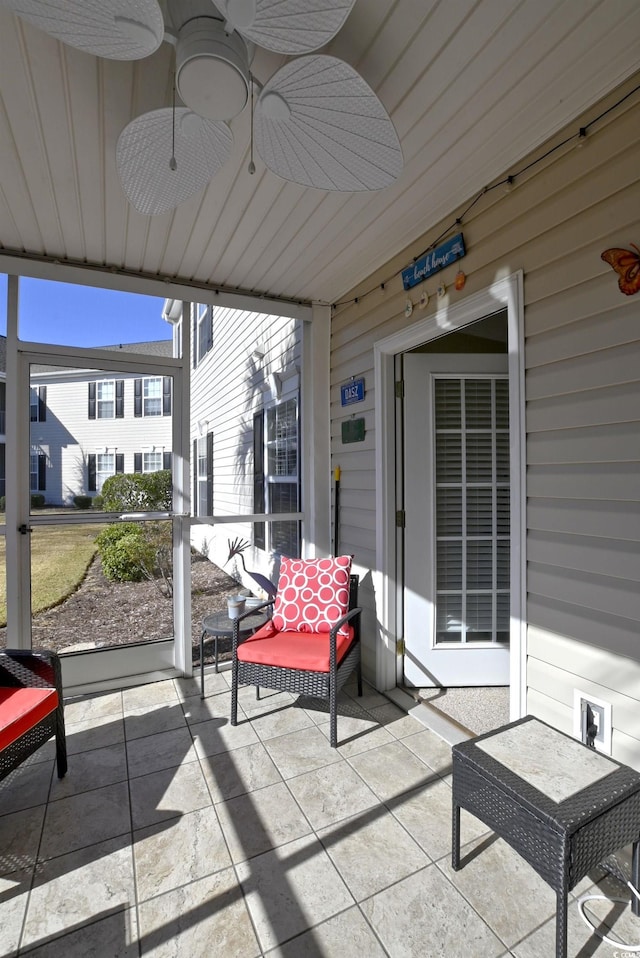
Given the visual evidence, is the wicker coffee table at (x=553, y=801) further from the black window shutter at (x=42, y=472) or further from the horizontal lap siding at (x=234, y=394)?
the black window shutter at (x=42, y=472)

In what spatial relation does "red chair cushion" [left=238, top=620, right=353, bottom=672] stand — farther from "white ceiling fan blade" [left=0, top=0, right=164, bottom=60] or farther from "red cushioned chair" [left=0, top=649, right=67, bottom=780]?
"white ceiling fan blade" [left=0, top=0, right=164, bottom=60]

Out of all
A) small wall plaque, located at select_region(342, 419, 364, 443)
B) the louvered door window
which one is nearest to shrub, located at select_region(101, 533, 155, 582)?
small wall plaque, located at select_region(342, 419, 364, 443)

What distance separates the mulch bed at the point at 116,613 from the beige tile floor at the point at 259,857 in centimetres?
65

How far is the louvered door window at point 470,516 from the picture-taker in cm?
307

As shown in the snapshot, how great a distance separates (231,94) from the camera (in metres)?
1.37

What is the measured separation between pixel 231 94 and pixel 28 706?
96.9 inches

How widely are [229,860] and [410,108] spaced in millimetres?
2966

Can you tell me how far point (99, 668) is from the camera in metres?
3.14

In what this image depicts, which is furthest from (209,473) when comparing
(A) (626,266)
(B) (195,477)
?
(A) (626,266)

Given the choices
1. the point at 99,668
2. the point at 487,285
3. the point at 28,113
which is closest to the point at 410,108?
the point at 487,285

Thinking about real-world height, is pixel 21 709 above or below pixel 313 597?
below

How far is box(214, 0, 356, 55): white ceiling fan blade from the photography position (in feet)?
3.59

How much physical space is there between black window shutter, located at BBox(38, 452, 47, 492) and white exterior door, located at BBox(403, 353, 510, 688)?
7.74 ft

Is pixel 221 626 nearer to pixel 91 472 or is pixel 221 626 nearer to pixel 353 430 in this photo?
pixel 91 472
